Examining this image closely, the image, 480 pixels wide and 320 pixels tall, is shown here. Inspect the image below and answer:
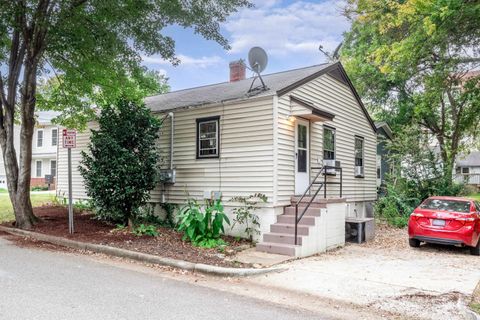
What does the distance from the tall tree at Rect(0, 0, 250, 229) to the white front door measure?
147 inches

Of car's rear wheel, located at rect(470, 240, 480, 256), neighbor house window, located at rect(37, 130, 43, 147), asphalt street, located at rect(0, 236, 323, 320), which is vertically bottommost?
car's rear wheel, located at rect(470, 240, 480, 256)

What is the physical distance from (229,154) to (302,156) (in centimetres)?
222

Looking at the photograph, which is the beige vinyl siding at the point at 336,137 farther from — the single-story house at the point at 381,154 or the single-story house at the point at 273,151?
the single-story house at the point at 381,154

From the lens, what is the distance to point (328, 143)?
12.9 metres

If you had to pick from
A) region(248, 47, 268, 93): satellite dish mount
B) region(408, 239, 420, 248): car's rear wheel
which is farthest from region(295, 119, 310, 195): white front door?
region(408, 239, 420, 248): car's rear wheel

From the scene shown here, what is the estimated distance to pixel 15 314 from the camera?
15.0 feet

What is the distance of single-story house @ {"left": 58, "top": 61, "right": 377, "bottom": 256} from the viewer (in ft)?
32.4

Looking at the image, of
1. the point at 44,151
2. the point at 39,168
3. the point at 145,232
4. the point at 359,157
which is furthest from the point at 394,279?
the point at 39,168

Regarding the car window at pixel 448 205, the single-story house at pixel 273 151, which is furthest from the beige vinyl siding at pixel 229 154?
the car window at pixel 448 205

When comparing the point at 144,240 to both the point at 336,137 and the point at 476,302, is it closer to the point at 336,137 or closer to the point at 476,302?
the point at 476,302

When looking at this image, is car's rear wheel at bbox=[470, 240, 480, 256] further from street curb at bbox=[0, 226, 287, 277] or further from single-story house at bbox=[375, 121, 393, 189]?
single-story house at bbox=[375, 121, 393, 189]

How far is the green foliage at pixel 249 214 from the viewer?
10.0 metres

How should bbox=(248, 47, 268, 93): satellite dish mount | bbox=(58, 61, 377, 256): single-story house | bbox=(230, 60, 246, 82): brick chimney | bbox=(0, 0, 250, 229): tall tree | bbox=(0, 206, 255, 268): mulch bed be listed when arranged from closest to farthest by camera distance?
1. bbox=(0, 206, 255, 268): mulch bed
2. bbox=(58, 61, 377, 256): single-story house
3. bbox=(0, 0, 250, 229): tall tree
4. bbox=(248, 47, 268, 93): satellite dish mount
5. bbox=(230, 60, 246, 82): brick chimney

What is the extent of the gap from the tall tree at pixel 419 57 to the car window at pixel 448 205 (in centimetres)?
504
